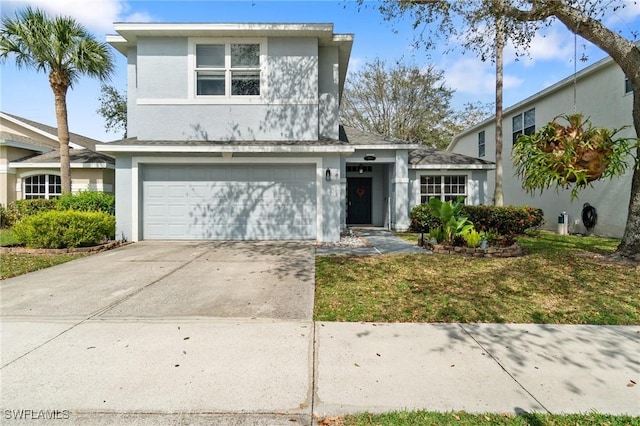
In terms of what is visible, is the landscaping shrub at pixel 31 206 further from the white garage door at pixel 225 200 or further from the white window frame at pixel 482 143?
the white window frame at pixel 482 143

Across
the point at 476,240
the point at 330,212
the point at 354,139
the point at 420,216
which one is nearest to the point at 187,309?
the point at 330,212

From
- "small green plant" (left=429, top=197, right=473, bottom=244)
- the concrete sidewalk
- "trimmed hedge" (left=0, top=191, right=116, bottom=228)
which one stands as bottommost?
the concrete sidewalk

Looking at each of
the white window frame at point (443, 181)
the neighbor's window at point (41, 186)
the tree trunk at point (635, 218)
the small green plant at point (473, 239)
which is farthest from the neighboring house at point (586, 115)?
the neighbor's window at point (41, 186)

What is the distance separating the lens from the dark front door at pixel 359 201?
16484 millimetres

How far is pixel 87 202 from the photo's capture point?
1152cm

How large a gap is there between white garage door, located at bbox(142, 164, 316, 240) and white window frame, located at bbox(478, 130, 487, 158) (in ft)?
46.1

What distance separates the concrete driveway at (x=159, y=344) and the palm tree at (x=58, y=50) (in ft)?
29.2

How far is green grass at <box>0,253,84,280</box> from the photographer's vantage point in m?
6.79

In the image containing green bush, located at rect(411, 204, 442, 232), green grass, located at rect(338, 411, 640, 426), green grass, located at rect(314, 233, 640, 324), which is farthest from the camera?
green bush, located at rect(411, 204, 442, 232)

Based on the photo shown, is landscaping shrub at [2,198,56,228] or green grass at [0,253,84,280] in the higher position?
landscaping shrub at [2,198,56,228]

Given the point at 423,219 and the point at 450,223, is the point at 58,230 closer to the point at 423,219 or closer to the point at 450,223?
the point at 450,223

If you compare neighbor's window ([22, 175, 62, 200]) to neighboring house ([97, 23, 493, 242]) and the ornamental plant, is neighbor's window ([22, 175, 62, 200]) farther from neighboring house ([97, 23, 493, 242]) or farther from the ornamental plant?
the ornamental plant

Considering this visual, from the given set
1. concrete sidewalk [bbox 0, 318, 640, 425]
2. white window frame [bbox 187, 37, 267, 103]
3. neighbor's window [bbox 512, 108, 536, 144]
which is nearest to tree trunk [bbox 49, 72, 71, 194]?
white window frame [bbox 187, 37, 267, 103]

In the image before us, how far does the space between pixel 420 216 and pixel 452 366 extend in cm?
1012
